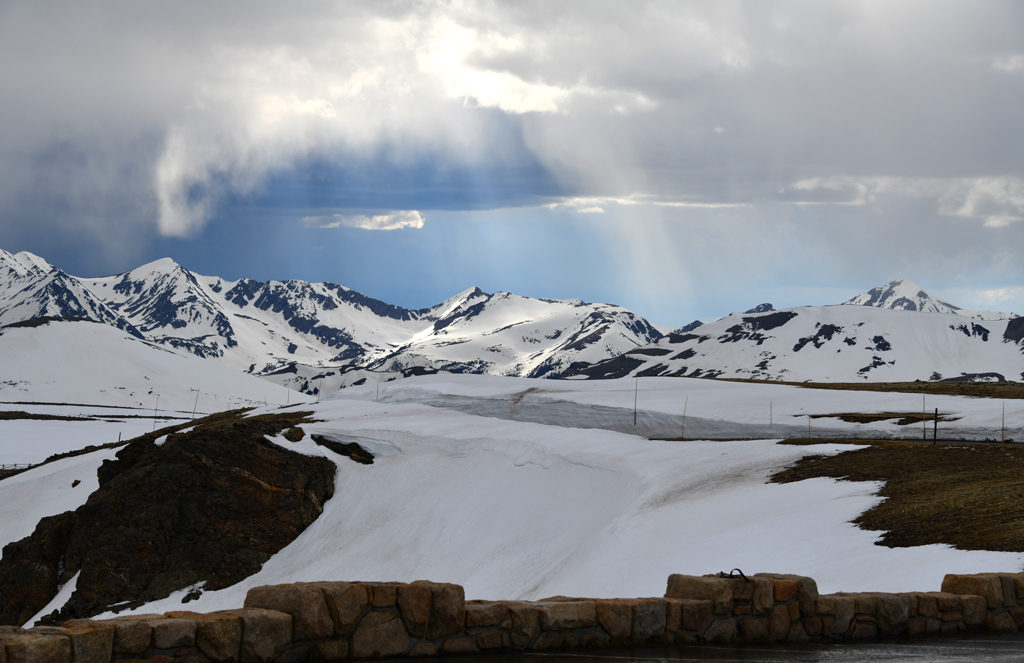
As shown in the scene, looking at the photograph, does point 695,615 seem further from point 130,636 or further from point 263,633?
point 130,636

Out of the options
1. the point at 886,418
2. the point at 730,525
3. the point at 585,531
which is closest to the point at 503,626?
the point at 730,525

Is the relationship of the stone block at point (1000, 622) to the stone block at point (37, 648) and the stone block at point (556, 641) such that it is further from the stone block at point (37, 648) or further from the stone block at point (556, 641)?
the stone block at point (37, 648)

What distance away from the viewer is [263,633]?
12258mm

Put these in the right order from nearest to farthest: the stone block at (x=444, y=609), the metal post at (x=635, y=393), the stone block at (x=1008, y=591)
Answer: the stone block at (x=444, y=609)
the stone block at (x=1008, y=591)
the metal post at (x=635, y=393)

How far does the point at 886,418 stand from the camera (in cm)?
8138

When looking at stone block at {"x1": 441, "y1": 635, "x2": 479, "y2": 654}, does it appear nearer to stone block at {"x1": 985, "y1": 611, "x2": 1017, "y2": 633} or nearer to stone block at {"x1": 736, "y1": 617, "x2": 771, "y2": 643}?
stone block at {"x1": 736, "y1": 617, "x2": 771, "y2": 643}

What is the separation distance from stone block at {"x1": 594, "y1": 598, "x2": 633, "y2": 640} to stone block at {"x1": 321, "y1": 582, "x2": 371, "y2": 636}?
3.77 metres

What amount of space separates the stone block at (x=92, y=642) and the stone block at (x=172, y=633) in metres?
0.53

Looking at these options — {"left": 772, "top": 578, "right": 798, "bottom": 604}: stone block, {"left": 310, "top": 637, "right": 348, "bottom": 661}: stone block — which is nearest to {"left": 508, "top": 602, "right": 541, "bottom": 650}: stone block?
{"left": 310, "top": 637, "right": 348, "bottom": 661}: stone block

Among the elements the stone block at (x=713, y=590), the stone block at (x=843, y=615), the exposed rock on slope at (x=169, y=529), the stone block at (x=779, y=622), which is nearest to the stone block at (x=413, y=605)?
the stone block at (x=713, y=590)

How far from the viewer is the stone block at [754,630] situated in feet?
50.5

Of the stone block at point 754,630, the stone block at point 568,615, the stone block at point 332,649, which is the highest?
the stone block at point 568,615

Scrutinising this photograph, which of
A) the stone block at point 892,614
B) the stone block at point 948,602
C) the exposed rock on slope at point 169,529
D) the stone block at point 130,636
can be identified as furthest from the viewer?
the exposed rock on slope at point 169,529

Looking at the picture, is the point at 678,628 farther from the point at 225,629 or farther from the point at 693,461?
the point at 693,461
